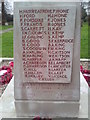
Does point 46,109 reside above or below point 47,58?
below

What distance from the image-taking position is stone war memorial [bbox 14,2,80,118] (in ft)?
6.95

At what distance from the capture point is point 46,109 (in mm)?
2336

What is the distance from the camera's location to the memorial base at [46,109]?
2.31m

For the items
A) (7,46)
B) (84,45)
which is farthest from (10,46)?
(84,45)

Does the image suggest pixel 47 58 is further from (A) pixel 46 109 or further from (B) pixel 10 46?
(B) pixel 10 46

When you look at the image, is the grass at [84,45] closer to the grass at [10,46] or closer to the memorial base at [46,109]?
the grass at [10,46]

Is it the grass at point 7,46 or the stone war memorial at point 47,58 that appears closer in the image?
the stone war memorial at point 47,58

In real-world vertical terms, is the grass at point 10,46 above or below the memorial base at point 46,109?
above

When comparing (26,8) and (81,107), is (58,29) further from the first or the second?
(81,107)

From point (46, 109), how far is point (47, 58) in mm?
571

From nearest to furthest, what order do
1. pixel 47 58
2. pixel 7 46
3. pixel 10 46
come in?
pixel 47 58 → pixel 7 46 → pixel 10 46

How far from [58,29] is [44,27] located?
5.7 inches

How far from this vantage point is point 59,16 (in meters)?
2.12

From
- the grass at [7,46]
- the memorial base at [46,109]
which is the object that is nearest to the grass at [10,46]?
the grass at [7,46]
